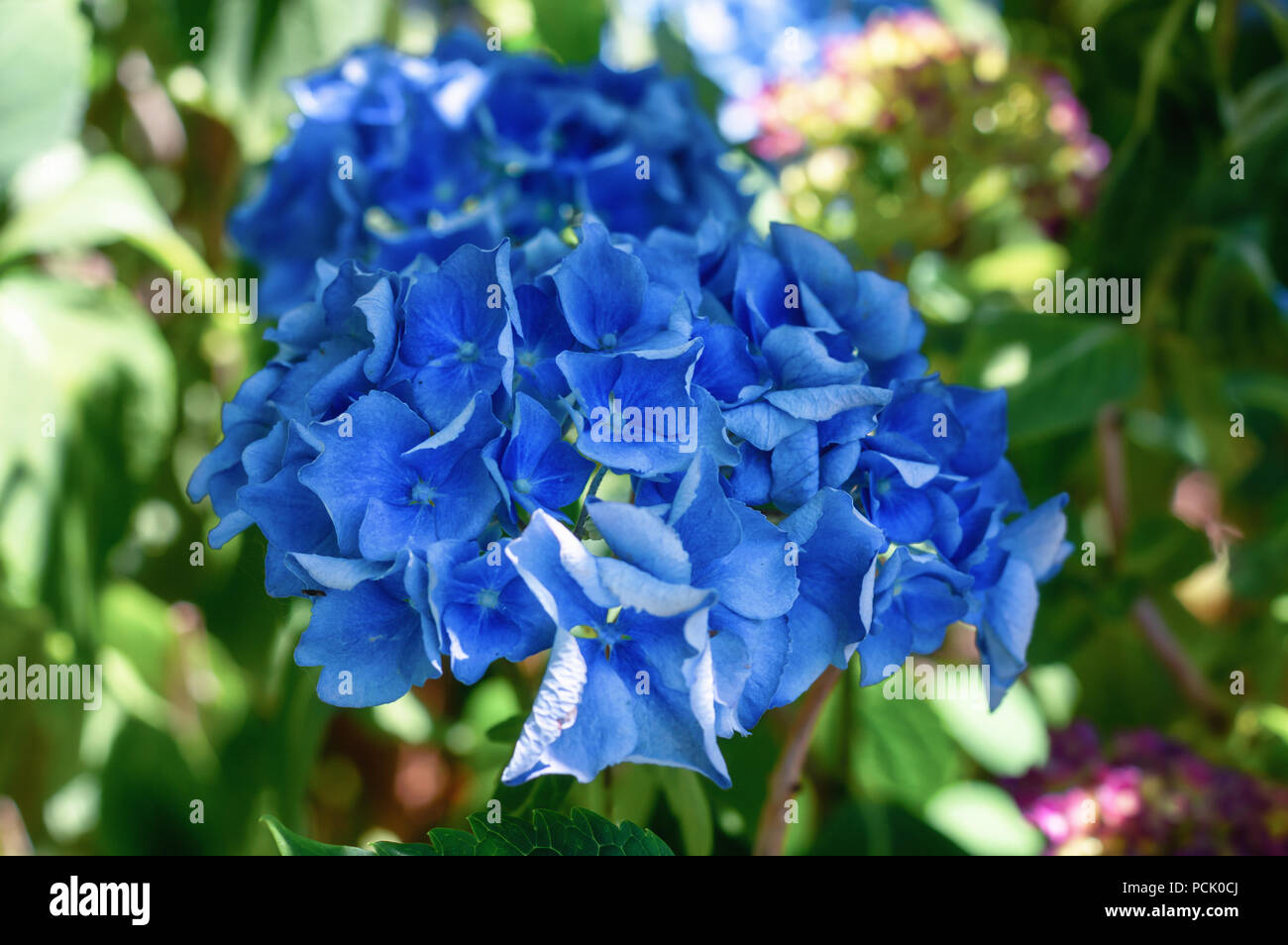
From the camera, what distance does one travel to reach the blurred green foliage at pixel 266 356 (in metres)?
0.66

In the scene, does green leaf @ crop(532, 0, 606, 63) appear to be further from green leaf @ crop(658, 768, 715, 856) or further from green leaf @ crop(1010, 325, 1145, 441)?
green leaf @ crop(658, 768, 715, 856)

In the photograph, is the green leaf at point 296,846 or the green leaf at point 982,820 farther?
the green leaf at point 982,820

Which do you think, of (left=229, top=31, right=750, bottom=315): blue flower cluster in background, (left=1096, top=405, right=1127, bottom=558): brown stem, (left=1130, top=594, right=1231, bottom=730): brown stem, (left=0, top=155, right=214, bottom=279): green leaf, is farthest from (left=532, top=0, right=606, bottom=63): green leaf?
(left=1130, top=594, right=1231, bottom=730): brown stem

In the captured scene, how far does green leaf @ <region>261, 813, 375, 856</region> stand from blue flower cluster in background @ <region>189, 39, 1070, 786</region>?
68mm

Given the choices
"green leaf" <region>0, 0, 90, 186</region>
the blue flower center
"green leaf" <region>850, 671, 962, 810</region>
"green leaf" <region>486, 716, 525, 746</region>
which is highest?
"green leaf" <region>0, 0, 90, 186</region>

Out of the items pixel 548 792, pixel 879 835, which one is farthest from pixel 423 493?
pixel 879 835

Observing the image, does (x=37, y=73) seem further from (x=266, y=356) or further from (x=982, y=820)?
(x=982, y=820)

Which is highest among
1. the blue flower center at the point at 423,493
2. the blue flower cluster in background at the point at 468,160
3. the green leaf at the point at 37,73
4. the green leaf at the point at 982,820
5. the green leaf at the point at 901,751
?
the green leaf at the point at 37,73

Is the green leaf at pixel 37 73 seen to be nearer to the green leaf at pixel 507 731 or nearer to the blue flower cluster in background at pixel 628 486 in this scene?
the blue flower cluster in background at pixel 628 486

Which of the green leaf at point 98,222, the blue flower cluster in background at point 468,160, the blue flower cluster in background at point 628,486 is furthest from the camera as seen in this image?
the green leaf at point 98,222

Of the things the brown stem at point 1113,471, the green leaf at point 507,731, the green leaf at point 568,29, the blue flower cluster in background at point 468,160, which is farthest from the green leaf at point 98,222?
the brown stem at point 1113,471

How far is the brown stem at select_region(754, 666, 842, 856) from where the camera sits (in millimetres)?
457
